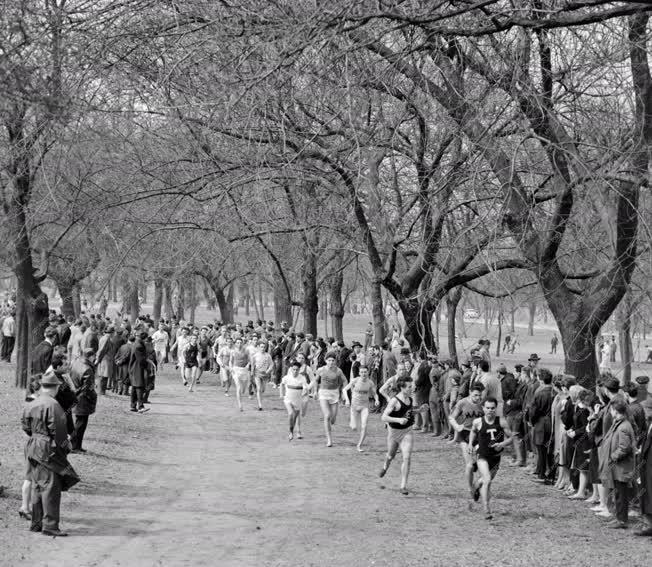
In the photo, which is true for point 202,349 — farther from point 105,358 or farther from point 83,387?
point 83,387

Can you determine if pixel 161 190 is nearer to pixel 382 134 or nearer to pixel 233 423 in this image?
pixel 382 134

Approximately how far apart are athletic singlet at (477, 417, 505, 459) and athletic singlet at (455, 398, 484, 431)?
968 millimetres

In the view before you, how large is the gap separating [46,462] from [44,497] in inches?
14.2

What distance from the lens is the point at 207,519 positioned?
11.2 m

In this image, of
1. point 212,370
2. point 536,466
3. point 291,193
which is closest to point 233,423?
point 291,193

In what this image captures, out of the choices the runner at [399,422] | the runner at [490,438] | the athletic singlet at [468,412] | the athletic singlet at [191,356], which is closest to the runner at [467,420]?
the athletic singlet at [468,412]

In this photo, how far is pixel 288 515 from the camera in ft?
38.4

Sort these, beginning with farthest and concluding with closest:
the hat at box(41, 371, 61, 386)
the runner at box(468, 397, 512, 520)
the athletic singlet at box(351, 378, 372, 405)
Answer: the athletic singlet at box(351, 378, 372, 405)
the runner at box(468, 397, 512, 520)
the hat at box(41, 371, 61, 386)

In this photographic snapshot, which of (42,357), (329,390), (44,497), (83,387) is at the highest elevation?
(42,357)

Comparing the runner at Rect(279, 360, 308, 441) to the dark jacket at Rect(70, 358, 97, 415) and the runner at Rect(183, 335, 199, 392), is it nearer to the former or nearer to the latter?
the dark jacket at Rect(70, 358, 97, 415)

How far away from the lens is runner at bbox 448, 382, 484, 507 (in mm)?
12914

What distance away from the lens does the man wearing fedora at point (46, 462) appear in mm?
9992

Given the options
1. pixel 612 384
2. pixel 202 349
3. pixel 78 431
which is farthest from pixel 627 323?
pixel 202 349

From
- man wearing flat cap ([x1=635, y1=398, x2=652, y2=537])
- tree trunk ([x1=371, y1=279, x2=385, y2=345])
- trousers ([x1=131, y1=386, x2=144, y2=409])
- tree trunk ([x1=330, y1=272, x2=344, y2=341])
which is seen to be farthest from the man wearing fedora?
tree trunk ([x1=330, y1=272, x2=344, y2=341])
